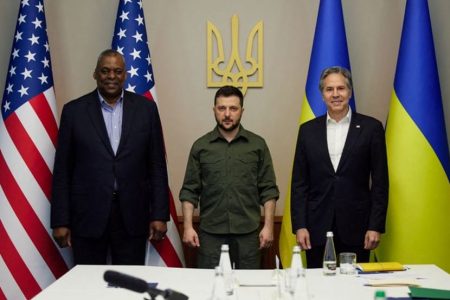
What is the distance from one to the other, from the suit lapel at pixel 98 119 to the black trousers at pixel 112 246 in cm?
30

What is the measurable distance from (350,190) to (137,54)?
1.53 meters

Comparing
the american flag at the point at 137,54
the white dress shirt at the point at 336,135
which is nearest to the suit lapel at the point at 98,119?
the american flag at the point at 137,54

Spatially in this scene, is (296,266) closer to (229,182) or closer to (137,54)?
(229,182)

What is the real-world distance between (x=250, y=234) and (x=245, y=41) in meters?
1.43

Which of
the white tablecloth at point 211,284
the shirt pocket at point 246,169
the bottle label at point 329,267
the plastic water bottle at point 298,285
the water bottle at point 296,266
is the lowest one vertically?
the white tablecloth at point 211,284

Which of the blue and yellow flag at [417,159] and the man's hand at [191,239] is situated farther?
the blue and yellow flag at [417,159]

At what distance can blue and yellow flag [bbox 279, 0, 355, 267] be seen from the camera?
3650 millimetres

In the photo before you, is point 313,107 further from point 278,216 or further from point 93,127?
point 93,127

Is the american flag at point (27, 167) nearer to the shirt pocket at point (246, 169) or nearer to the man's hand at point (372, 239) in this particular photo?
the shirt pocket at point (246, 169)

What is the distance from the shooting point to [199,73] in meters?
4.09

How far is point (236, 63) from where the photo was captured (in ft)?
13.4

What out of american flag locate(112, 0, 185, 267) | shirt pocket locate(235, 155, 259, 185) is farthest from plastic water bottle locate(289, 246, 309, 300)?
american flag locate(112, 0, 185, 267)

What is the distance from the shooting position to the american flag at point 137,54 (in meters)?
3.65

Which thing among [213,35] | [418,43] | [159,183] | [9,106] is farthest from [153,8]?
[418,43]
